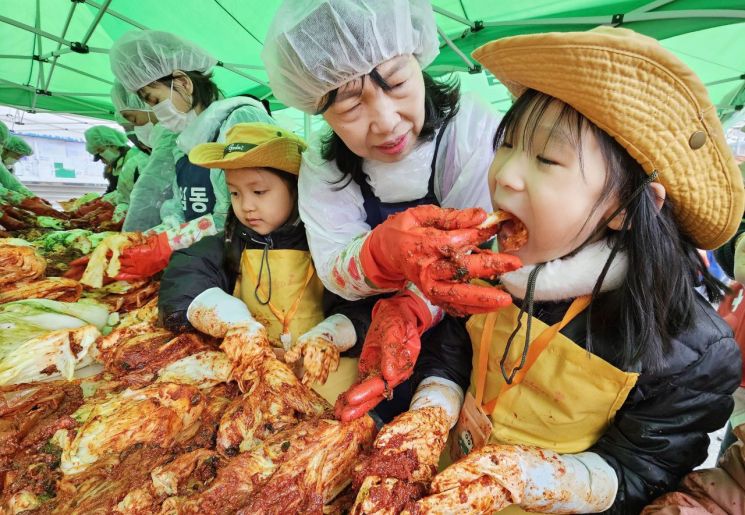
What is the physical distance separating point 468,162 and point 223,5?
16.6ft

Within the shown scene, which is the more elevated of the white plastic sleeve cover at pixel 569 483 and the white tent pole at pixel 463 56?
the white tent pole at pixel 463 56

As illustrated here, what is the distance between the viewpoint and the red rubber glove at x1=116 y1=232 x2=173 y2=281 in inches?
83.8

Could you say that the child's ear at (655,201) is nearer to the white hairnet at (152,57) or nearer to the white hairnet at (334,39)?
the white hairnet at (334,39)

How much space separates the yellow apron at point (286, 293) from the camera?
183 cm

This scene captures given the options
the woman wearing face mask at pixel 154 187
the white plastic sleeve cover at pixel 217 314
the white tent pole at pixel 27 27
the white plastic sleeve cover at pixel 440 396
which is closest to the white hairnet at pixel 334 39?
the white plastic sleeve cover at pixel 217 314

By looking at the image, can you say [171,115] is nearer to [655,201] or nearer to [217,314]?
[217,314]

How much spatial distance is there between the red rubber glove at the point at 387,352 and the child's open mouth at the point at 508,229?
1.45 feet

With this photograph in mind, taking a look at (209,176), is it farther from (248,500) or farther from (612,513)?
(612,513)

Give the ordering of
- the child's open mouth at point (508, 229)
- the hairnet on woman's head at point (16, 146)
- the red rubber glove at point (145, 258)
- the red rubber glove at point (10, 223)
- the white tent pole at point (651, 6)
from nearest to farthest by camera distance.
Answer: the child's open mouth at point (508, 229), the red rubber glove at point (145, 258), the white tent pole at point (651, 6), the red rubber glove at point (10, 223), the hairnet on woman's head at point (16, 146)

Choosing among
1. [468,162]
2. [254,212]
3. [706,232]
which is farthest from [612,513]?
[254,212]

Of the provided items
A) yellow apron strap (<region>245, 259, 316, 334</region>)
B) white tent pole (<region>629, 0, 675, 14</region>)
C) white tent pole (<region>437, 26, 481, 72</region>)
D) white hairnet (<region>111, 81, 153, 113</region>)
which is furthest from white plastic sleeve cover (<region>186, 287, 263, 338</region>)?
white tent pole (<region>629, 0, 675, 14</region>)

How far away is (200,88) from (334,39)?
2.15m

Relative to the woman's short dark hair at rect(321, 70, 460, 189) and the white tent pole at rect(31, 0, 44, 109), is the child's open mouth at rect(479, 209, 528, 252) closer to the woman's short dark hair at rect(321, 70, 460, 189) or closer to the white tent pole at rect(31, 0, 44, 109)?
the woman's short dark hair at rect(321, 70, 460, 189)

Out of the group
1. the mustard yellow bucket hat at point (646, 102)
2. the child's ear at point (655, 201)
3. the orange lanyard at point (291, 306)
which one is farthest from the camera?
the orange lanyard at point (291, 306)
